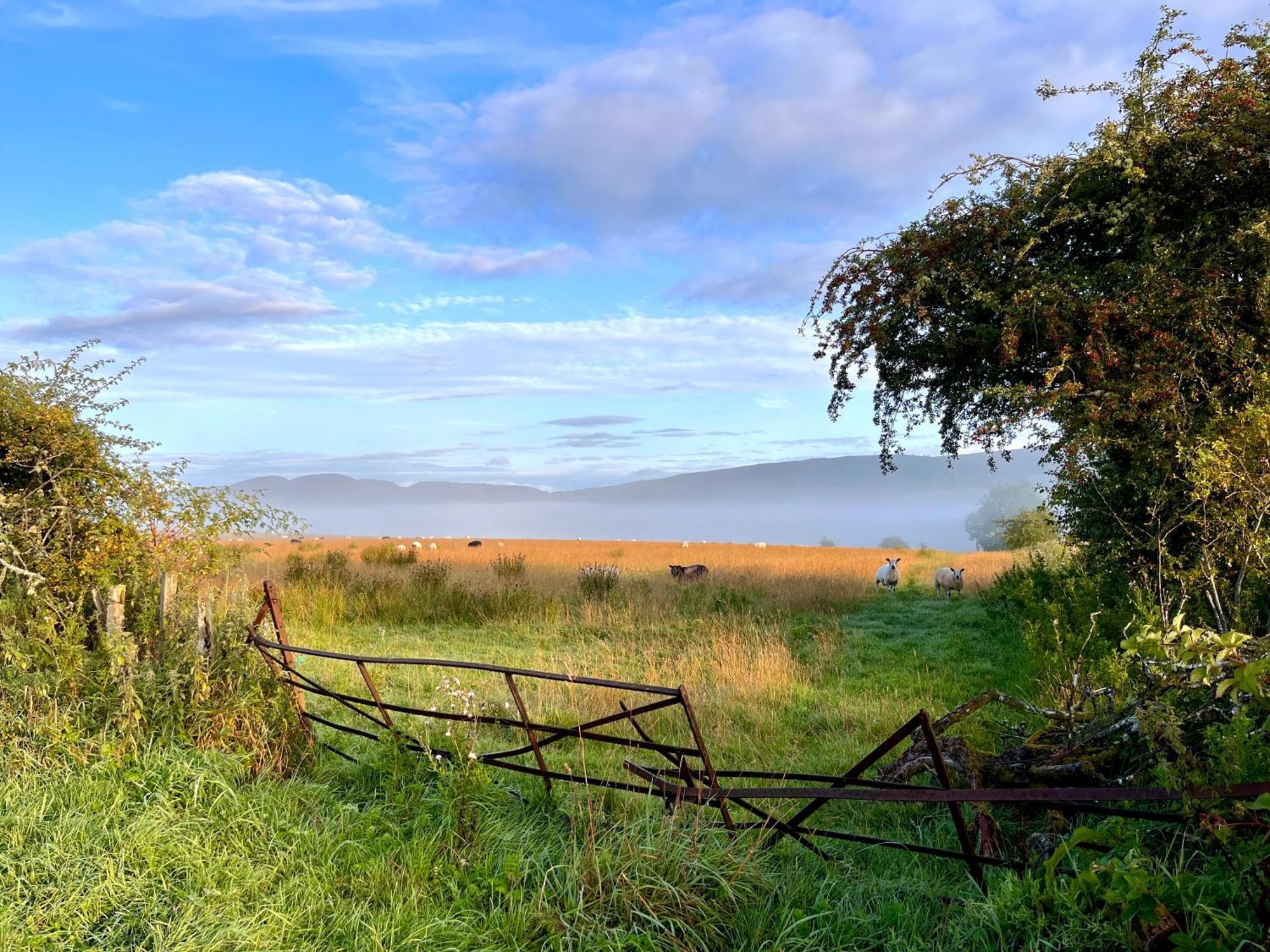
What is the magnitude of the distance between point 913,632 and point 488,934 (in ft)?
36.7

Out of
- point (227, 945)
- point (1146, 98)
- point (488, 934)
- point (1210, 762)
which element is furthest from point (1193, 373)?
point (227, 945)

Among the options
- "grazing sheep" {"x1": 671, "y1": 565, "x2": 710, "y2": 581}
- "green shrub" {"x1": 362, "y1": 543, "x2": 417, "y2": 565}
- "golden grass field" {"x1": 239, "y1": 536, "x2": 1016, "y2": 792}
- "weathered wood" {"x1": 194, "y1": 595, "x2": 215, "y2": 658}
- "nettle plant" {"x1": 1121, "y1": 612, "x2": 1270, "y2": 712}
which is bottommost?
"golden grass field" {"x1": 239, "y1": 536, "x2": 1016, "y2": 792}

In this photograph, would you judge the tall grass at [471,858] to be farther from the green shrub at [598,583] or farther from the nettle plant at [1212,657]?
the green shrub at [598,583]

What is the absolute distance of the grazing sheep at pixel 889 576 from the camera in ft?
66.1

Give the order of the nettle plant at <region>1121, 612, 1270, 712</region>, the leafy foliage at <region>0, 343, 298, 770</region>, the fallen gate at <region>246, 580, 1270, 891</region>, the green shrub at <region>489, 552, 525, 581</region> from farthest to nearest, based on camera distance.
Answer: the green shrub at <region>489, 552, 525, 581</region>
the leafy foliage at <region>0, 343, 298, 770</region>
the fallen gate at <region>246, 580, 1270, 891</region>
the nettle plant at <region>1121, 612, 1270, 712</region>

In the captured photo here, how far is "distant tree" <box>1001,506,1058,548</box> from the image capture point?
3097cm

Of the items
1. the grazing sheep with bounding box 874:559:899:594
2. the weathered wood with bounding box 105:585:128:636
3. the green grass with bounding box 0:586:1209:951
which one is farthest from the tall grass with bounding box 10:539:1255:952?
the grazing sheep with bounding box 874:559:899:594

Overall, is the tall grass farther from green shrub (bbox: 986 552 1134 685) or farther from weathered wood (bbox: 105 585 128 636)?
green shrub (bbox: 986 552 1134 685)

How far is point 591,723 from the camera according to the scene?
4598 millimetres

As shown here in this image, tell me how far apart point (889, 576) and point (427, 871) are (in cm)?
→ 1771

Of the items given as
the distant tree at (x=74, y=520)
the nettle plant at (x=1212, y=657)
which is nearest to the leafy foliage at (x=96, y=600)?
the distant tree at (x=74, y=520)

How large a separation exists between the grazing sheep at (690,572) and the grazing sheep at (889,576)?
4520mm

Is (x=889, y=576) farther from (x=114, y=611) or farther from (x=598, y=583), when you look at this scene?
(x=114, y=611)

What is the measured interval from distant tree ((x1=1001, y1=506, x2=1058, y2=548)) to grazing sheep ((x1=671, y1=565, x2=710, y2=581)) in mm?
15668
